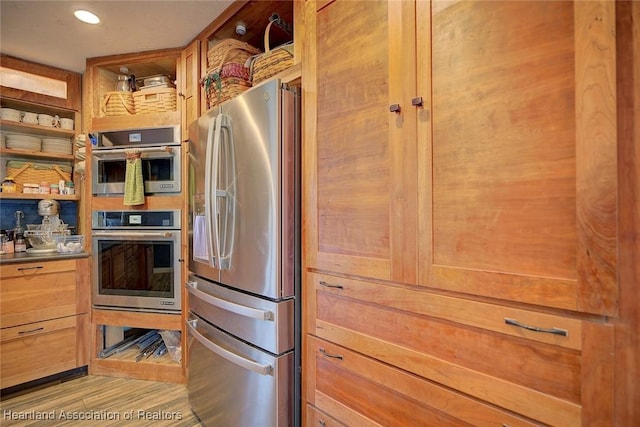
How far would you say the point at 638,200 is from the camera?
0.68 metres

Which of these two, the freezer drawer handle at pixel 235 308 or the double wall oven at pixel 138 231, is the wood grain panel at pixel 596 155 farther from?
the double wall oven at pixel 138 231

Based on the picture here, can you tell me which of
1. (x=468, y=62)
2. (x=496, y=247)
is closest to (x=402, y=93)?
(x=468, y=62)

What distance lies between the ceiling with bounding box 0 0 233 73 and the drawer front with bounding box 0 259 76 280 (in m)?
1.59

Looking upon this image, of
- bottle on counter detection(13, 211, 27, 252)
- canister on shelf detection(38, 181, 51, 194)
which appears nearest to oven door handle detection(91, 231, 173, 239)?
bottle on counter detection(13, 211, 27, 252)

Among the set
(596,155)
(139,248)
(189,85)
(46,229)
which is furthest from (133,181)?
(596,155)

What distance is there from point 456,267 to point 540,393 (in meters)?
0.35

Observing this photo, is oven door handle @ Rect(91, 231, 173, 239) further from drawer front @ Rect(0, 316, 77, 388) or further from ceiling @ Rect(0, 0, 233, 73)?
Result: ceiling @ Rect(0, 0, 233, 73)

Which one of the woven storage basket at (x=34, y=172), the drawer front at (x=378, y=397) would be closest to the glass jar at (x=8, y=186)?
the woven storage basket at (x=34, y=172)

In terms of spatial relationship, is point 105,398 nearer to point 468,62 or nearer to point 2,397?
point 2,397

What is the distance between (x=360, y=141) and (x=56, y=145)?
116 inches

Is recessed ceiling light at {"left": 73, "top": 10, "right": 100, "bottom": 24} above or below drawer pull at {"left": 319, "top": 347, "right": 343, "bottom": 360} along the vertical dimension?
above

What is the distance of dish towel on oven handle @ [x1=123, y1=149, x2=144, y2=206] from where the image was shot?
233 centimetres

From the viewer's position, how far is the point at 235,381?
1.55m

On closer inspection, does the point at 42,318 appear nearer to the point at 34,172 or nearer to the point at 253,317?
the point at 34,172
